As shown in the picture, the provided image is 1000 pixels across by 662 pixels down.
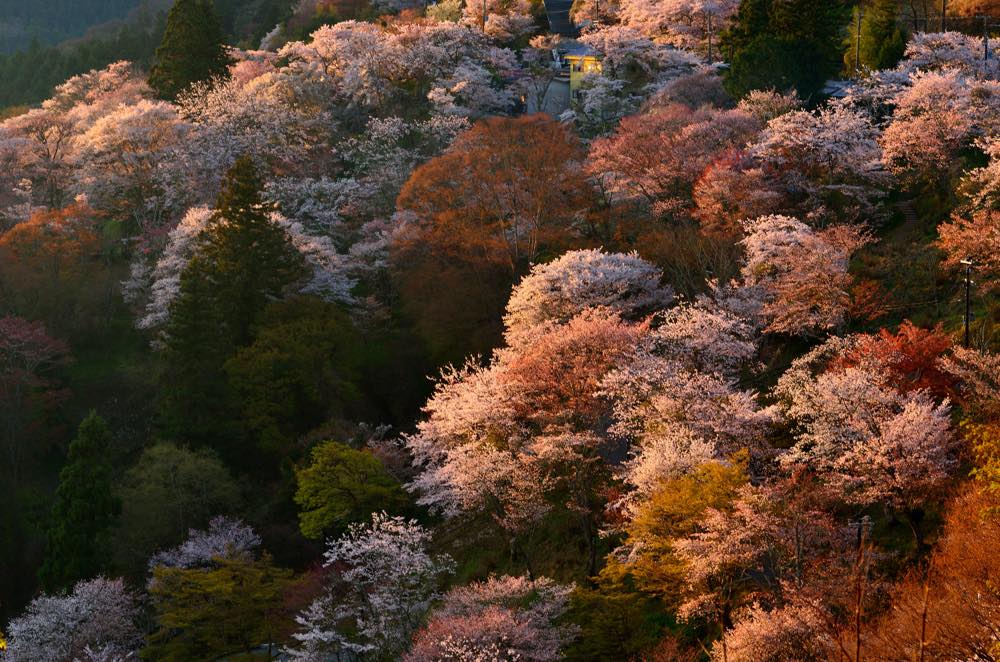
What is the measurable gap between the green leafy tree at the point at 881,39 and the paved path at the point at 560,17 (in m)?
25.1

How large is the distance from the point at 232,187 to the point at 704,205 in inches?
836

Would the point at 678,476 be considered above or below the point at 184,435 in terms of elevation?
above

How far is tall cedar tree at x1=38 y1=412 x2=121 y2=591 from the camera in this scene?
128ft

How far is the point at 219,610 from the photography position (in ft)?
106

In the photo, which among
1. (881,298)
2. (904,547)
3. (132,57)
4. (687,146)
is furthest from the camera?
(132,57)

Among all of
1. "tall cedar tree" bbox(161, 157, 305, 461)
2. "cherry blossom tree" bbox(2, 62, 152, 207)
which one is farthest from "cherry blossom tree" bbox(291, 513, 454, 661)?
"cherry blossom tree" bbox(2, 62, 152, 207)

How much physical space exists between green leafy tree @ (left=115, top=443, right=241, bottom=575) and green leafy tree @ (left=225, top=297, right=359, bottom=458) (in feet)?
10.6

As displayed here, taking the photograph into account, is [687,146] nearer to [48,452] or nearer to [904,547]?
[904,547]

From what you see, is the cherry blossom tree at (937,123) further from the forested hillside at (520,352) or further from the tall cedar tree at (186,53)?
the tall cedar tree at (186,53)

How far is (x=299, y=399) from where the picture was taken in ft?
147

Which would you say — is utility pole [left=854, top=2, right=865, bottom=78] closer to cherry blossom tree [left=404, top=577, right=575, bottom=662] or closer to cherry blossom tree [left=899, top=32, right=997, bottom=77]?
cherry blossom tree [left=899, top=32, right=997, bottom=77]

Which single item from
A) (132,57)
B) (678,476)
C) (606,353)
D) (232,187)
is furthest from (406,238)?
(132,57)

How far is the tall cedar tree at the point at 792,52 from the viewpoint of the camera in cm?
5372

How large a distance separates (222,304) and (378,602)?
22466 mm
